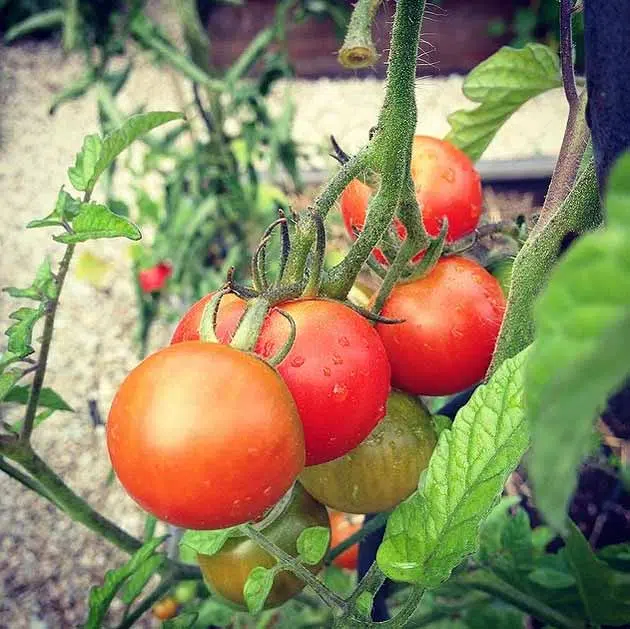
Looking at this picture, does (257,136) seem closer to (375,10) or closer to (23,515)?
(23,515)

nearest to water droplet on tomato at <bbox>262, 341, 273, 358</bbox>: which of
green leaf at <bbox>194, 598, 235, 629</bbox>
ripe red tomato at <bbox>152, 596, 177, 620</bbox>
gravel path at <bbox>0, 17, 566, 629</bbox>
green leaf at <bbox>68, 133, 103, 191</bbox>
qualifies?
green leaf at <bbox>68, 133, 103, 191</bbox>

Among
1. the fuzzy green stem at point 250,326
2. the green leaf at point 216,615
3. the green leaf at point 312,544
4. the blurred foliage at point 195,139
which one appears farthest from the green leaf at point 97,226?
the blurred foliage at point 195,139

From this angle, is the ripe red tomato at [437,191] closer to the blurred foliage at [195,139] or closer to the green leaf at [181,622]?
the green leaf at [181,622]

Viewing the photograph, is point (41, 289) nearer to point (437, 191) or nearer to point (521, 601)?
point (437, 191)

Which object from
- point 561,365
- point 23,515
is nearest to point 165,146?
point 23,515

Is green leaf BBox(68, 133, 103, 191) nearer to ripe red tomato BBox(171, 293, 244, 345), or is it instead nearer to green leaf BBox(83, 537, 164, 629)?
ripe red tomato BBox(171, 293, 244, 345)
